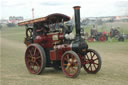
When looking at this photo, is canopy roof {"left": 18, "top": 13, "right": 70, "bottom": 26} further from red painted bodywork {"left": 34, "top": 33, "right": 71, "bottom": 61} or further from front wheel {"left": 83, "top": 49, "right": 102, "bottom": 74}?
front wheel {"left": 83, "top": 49, "right": 102, "bottom": 74}

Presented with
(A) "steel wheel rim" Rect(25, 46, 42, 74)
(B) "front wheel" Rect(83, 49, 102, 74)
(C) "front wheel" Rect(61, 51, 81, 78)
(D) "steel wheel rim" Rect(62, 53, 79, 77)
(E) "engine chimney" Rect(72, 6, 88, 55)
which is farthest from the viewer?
(A) "steel wheel rim" Rect(25, 46, 42, 74)

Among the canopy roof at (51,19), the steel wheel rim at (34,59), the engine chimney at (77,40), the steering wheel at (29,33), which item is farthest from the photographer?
the steering wheel at (29,33)

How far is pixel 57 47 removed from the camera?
6.40 meters

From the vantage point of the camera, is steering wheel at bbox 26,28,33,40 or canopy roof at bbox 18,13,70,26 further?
steering wheel at bbox 26,28,33,40

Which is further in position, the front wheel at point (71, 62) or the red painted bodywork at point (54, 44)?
the red painted bodywork at point (54, 44)

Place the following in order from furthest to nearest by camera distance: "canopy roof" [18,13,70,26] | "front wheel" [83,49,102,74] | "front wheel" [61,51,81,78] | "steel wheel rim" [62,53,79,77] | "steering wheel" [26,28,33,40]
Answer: "steering wheel" [26,28,33,40] → "canopy roof" [18,13,70,26] → "front wheel" [83,49,102,74] → "steel wheel rim" [62,53,79,77] → "front wheel" [61,51,81,78]

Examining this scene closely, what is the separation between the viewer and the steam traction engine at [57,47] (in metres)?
6.08

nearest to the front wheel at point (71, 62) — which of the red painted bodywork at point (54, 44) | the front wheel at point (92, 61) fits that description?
the red painted bodywork at point (54, 44)

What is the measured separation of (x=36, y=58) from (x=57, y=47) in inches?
31.5

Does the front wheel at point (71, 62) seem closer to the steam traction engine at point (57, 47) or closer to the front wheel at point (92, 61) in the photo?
the steam traction engine at point (57, 47)

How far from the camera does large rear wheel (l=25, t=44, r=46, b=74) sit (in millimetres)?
6398

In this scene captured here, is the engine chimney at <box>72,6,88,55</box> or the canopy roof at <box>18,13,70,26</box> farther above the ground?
the canopy roof at <box>18,13,70,26</box>

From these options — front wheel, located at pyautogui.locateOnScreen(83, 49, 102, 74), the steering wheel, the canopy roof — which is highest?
the canopy roof

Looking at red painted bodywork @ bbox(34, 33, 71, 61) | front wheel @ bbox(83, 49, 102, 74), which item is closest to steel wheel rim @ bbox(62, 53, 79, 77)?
red painted bodywork @ bbox(34, 33, 71, 61)
